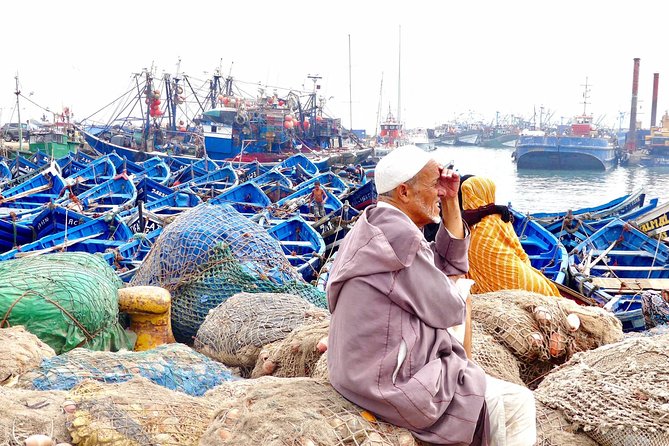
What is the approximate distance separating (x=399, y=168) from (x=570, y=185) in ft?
145

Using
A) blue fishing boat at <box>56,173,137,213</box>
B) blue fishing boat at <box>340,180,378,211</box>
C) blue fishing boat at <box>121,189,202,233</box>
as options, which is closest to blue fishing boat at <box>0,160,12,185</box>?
blue fishing boat at <box>56,173,137,213</box>

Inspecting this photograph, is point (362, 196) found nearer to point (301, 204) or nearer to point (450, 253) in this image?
point (301, 204)

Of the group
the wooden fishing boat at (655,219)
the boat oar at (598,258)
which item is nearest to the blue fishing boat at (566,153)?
the wooden fishing boat at (655,219)

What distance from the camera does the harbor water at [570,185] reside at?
35.4m

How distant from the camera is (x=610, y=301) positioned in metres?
7.68

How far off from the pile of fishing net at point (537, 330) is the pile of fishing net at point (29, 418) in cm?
187

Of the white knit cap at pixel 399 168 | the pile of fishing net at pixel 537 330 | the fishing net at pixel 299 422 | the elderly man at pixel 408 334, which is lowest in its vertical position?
the pile of fishing net at pixel 537 330

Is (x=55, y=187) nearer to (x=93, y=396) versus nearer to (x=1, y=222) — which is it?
(x=1, y=222)

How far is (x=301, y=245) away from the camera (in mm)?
10828

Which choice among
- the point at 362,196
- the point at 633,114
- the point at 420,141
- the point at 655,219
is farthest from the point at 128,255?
the point at 633,114

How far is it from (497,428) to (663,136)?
59921mm

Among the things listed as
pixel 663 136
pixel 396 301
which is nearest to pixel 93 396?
pixel 396 301

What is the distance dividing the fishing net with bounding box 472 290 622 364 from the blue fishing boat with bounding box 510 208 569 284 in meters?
5.16

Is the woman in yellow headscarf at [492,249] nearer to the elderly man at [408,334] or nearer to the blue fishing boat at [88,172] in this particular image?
the elderly man at [408,334]
